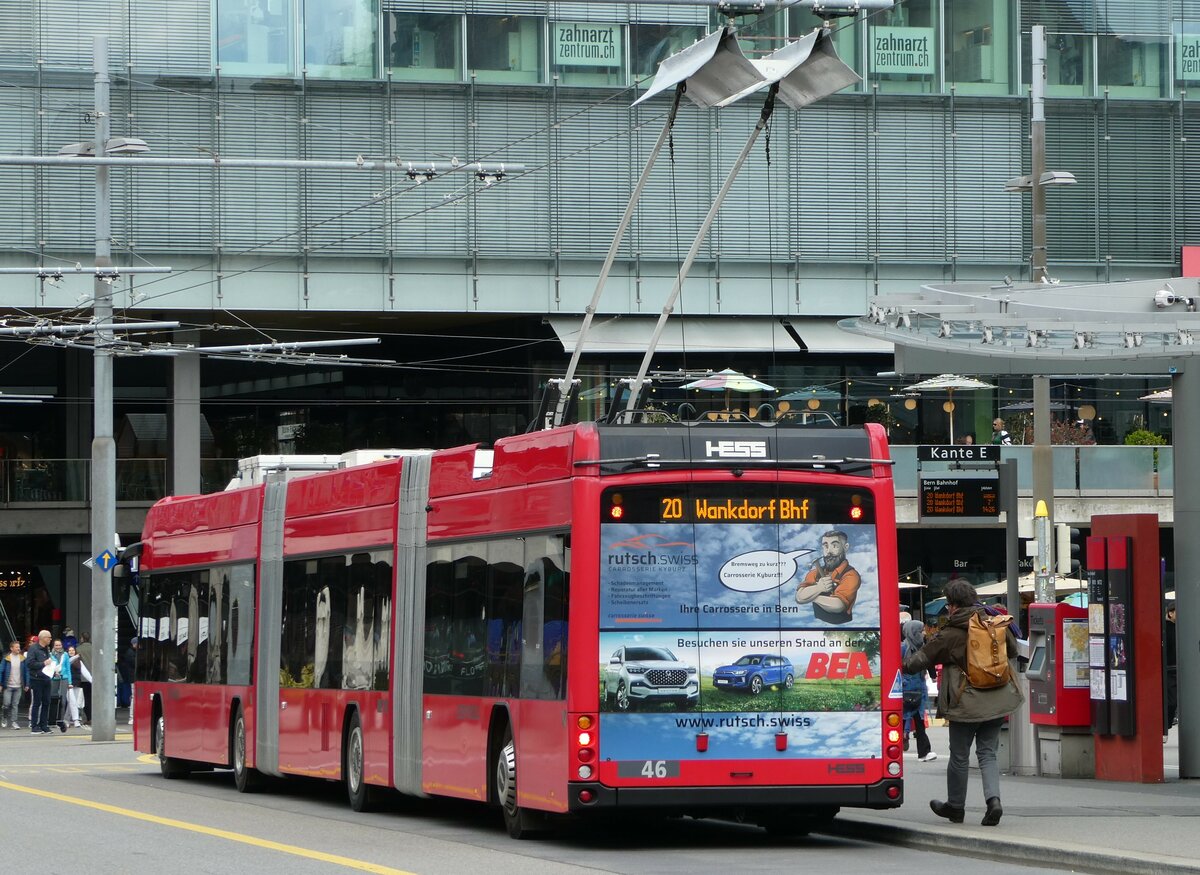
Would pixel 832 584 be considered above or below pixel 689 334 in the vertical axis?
below

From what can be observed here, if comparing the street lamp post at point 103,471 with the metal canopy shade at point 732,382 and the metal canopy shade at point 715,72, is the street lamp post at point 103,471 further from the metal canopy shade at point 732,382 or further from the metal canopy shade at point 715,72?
the metal canopy shade at point 715,72

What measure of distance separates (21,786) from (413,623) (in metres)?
7.54

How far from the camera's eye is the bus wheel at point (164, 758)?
2389cm

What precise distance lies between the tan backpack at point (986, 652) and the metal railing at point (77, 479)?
34170 mm

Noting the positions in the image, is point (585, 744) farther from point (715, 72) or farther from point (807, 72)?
point (807, 72)

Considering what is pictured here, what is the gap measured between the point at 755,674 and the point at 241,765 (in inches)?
349

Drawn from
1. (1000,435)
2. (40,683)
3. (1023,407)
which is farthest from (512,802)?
(1023,407)

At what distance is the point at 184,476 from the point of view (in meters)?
46.0

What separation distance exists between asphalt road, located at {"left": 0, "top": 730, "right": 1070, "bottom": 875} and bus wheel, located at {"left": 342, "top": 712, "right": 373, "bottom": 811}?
0.63ft

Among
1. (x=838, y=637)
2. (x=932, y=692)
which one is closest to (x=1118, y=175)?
(x=932, y=692)

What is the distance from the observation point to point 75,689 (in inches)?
1566

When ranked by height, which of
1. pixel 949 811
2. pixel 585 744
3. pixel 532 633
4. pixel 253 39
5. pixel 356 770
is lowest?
pixel 356 770

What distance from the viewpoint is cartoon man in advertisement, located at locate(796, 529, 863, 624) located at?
14.0 metres

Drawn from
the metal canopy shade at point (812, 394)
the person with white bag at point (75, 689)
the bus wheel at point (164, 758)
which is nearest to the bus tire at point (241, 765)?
the bus wheel at point (164, 758)
